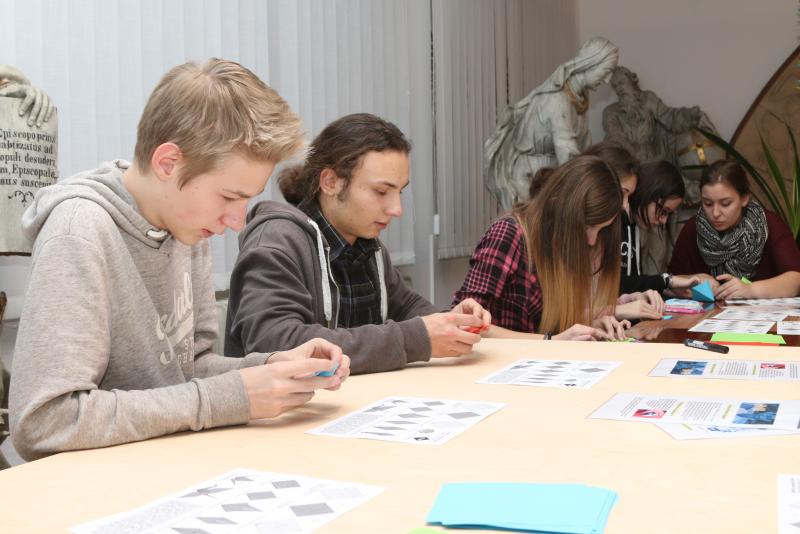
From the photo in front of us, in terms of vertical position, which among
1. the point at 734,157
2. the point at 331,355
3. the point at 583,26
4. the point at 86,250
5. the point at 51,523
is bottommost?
the point at 51,523

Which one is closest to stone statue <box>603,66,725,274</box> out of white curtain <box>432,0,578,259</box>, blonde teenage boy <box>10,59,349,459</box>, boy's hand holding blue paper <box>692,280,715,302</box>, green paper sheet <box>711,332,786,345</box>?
white curtain <box>432,0,578,259</box>

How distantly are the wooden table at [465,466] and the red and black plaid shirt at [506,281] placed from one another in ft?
4.25

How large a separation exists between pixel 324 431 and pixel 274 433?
71 millimetres

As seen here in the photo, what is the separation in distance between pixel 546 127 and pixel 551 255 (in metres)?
2.23

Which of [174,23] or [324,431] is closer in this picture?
[324,431]

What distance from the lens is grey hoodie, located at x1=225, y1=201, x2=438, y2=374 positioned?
1.72 meters

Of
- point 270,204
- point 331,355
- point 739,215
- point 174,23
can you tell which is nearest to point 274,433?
point 331,355

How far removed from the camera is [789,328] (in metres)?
2.67

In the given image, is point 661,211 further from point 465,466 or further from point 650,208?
point 465,466

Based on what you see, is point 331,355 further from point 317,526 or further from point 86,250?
point 317,526

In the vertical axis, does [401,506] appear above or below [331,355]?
below

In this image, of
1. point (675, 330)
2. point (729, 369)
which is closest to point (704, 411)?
point (729, 369)

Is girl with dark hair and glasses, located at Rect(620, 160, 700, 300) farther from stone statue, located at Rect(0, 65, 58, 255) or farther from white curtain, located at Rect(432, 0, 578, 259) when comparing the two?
stone statue, located at Rect(0, 65, 58, 255)

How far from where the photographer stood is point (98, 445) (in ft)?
3.82
